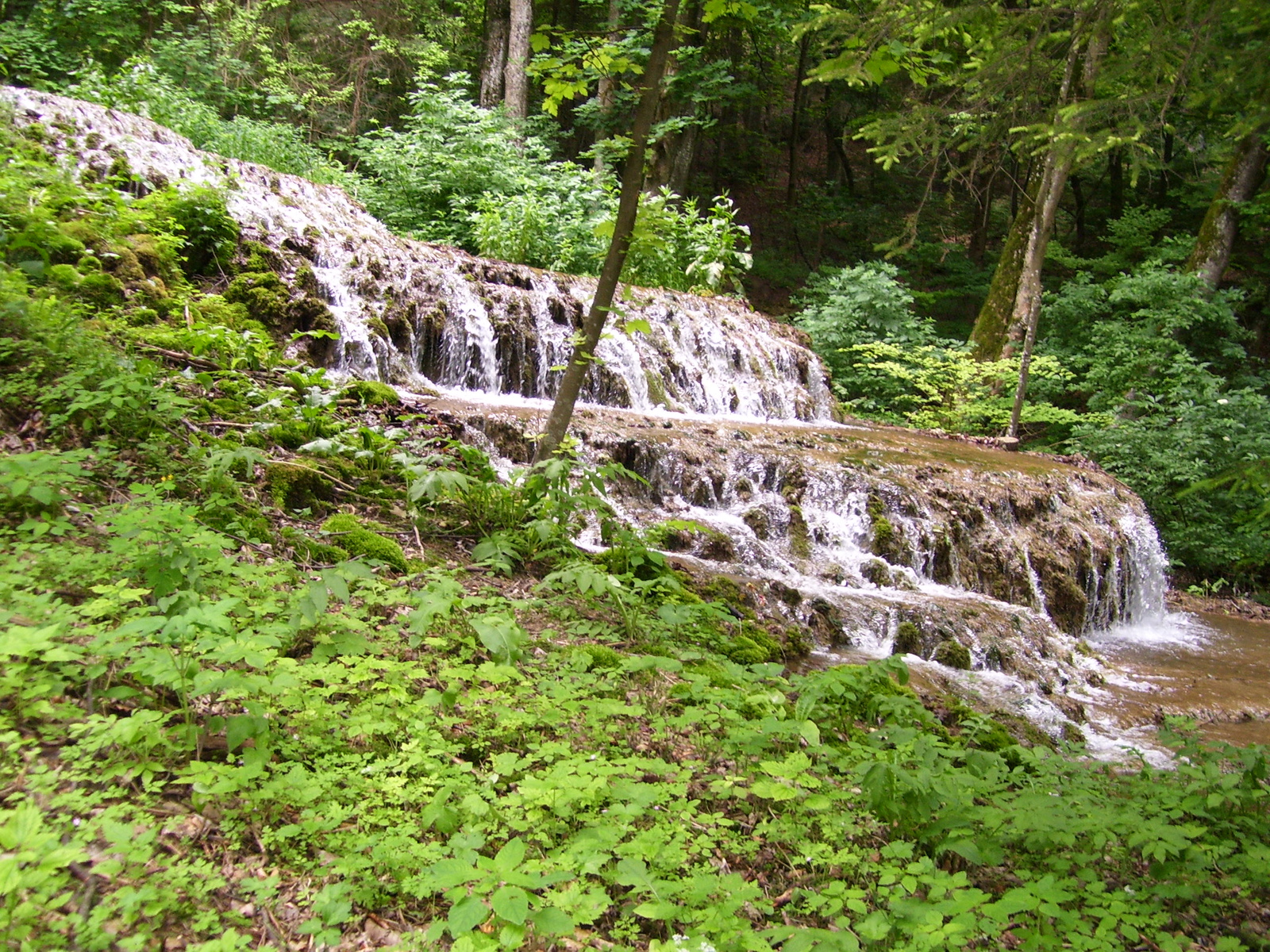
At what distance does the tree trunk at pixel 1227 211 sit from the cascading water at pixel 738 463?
643 centimetres

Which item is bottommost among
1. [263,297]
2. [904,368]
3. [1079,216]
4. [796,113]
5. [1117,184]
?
[263,297]

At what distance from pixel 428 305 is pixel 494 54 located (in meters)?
10.4

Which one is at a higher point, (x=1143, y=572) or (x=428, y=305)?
(x=428, y=305)

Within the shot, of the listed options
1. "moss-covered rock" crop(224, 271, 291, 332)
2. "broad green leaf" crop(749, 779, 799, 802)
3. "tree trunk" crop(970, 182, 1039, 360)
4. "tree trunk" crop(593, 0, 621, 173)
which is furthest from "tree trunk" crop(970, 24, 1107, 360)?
"broad green leaf" crop(749, 779, 799, 802)

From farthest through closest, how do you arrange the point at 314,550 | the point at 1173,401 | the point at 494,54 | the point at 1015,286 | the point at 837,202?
1. the point at 837,202
2. the point at 494,54
3. the point at 1015,286
4. the point at 1173,401
5. the point at 314,550

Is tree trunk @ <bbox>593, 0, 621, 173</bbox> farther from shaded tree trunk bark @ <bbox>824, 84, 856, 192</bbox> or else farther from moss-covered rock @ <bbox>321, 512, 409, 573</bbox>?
moss-covered rock @ <bbox>321, 512, 409, 573</bbox>

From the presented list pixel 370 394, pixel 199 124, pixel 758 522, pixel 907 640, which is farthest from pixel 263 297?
pixel 907 640

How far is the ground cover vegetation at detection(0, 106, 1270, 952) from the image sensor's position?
1.75 meters

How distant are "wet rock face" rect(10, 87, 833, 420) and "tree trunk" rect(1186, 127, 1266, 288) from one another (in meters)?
8.74

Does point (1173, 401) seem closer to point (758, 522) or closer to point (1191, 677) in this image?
point (1191, 677)

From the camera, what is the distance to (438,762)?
2289 mm

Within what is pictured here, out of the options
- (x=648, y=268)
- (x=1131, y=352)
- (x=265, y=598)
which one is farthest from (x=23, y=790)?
(x=1131, y=352)

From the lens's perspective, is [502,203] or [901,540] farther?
[502,203]

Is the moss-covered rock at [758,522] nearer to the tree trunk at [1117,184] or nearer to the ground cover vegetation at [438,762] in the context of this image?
the ground cover vegetation at [438,762]
